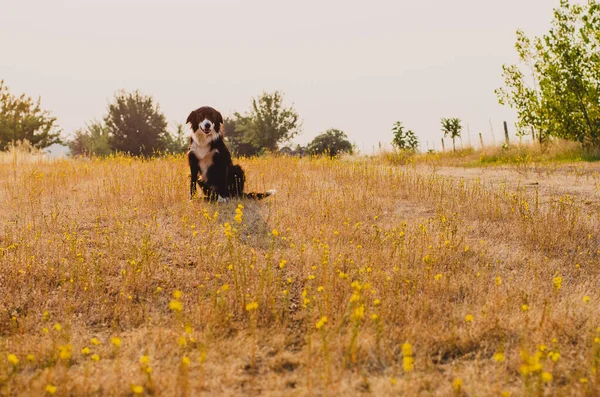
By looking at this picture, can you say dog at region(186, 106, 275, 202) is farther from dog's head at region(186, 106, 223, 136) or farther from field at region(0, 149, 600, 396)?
field at region(0, 149, 600, 396)

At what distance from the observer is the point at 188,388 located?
2979 millimetres

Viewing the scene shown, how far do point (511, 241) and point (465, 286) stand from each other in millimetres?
1908

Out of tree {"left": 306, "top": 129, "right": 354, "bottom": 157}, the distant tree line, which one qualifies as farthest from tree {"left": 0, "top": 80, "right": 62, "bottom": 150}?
tree {"left": 306, "top": 129, "right": 354, "bottom": 157}

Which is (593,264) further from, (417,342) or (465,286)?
(417,342)

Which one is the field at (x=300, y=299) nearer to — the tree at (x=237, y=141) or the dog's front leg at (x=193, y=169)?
the dog's front leg at (x=193, y=169)

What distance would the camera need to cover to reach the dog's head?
24.2 ft

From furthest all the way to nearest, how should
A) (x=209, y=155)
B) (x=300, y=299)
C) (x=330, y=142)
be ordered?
(x=330, y=142), (x=209, y=155), (x=300, y=299)

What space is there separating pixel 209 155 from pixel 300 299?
3.72 metres

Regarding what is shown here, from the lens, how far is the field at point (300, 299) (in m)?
3.16

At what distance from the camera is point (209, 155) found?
24.9 feet

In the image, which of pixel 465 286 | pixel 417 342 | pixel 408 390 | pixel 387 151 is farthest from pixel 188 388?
pixel 387 151

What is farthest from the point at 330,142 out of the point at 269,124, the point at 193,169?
the point at 193,169

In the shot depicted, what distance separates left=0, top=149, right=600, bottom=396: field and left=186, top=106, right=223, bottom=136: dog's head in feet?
3.67

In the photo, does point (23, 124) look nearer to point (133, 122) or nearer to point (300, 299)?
point (133, 122)
